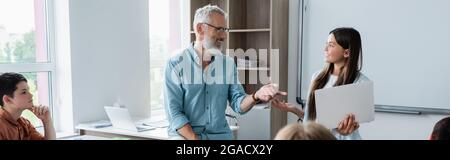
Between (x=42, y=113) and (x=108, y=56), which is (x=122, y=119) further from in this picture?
(x=108, y=56)

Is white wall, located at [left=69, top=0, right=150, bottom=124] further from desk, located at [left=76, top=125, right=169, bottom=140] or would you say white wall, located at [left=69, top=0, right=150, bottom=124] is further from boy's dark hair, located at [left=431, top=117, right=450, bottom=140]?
boy's dark hair, located at [left=431, top=117, right=450, bottom=140]

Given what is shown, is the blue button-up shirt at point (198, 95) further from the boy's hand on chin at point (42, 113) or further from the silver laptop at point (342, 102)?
the boy's hand on chin at point (42, 113)

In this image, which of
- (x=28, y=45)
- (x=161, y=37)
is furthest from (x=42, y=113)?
(x=161, y=37)

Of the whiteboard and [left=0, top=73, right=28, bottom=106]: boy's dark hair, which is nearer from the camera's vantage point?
[left=0, top=73, right=28, bottom=106]: boy's dark hair

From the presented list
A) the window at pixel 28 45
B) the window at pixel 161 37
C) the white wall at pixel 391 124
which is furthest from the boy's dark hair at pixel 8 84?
the white wall at pixel 391 124

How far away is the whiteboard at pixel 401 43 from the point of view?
107 inches

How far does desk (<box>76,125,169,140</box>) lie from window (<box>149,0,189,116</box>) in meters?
0.88

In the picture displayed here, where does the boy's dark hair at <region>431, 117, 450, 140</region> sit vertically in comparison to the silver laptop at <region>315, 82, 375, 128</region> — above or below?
below

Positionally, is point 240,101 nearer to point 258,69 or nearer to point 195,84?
point 195,84

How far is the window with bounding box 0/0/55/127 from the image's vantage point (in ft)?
9.02

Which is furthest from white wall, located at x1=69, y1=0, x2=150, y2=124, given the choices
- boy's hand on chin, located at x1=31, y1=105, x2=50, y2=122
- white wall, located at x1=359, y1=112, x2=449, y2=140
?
white wall, located at x1=359, y1=112, x2=449, y2=140

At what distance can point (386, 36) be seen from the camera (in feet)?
9.48

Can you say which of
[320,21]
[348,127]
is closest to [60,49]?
[320,21]

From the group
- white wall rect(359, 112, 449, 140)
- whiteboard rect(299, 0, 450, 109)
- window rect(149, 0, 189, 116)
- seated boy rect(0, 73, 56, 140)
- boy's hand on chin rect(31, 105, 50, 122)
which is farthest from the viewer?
window rect(149, 0, 189, 116)
